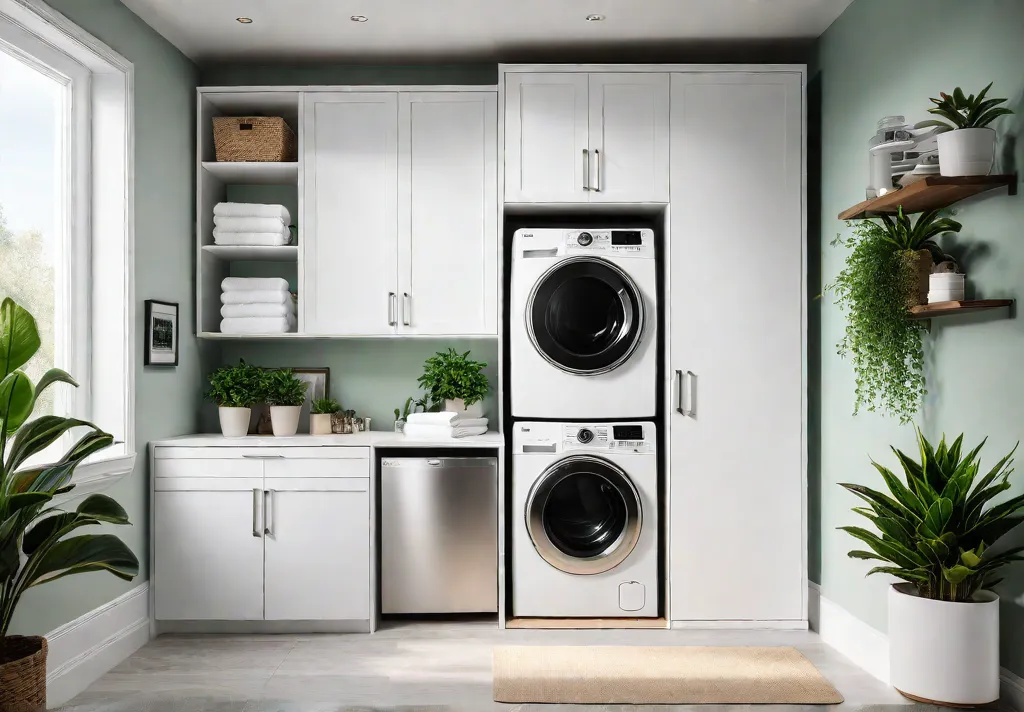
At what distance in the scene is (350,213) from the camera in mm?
3510

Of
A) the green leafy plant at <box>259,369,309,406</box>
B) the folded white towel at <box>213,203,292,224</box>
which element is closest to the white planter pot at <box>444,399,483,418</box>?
the green leafy plant at <box>259,369,309,406</box>

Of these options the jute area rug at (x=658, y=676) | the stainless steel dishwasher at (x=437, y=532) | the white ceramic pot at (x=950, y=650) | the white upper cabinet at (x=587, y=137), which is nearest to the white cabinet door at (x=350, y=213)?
A: the white upper cabinet at (x=587, y=137)

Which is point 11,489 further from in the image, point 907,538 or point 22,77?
point 907,538

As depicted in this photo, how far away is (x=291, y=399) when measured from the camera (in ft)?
11.6

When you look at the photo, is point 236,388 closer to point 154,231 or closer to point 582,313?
point 154,231

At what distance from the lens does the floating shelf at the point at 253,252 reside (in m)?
3.51

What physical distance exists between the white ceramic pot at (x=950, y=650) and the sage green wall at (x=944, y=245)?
11 cm

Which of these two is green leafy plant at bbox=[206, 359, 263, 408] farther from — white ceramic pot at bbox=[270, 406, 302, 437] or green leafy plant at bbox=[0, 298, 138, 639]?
green leafy plant at bbox=[0, 298, 138, 639]

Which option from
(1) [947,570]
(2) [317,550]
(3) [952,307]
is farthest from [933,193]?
(2) [317,550]

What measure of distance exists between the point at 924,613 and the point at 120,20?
351cm

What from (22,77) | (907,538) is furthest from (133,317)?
(907,538)

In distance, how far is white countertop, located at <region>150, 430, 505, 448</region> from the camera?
3252 mm

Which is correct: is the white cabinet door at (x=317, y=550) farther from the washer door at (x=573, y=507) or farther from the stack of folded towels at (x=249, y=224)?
the stack of folded towels at (x=249, y=224)

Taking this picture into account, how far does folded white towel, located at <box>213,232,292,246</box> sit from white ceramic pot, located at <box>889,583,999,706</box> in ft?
9.42
